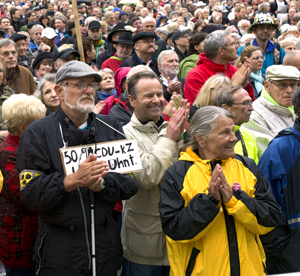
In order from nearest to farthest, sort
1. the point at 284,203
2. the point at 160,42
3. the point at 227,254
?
the point at 227,254, the point at 284,203, the point at 160,42

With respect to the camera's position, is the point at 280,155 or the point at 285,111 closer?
the point at 280,155

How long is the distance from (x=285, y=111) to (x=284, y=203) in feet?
4.12

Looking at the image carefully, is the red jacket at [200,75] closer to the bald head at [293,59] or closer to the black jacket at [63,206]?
the bald head at [293,59]

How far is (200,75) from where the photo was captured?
5.26 metres

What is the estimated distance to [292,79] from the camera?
431 cm

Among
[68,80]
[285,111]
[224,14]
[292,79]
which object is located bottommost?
[224,14]

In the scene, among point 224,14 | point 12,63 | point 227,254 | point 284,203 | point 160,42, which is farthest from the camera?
point 224,14

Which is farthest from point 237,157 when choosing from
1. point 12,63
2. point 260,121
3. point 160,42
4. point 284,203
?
point 160,42

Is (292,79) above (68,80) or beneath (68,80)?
beneath

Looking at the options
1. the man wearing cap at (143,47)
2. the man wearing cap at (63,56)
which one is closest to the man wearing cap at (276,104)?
the man wearing cap at (143,47)

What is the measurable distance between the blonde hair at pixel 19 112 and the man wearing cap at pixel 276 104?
6.62 ft

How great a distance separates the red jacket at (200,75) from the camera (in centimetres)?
519

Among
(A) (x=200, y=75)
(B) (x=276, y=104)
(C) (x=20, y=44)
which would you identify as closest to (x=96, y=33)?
(C) (x=20, y=44)

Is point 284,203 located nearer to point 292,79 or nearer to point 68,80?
point 292,79
